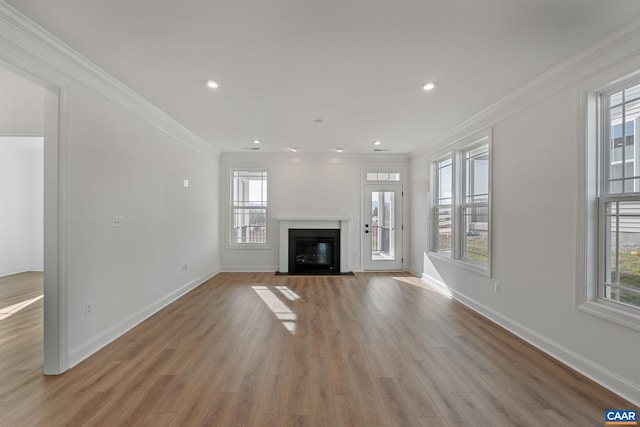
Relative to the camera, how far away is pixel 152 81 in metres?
2.85

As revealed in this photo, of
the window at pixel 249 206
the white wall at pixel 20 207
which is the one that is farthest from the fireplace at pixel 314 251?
the white wall at pixel 20 207

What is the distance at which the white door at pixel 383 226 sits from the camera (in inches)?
248

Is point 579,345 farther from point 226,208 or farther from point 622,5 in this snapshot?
point 226,208

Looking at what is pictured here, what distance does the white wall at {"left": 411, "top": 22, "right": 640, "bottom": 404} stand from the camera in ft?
6.92

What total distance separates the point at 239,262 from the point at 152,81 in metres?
4.16

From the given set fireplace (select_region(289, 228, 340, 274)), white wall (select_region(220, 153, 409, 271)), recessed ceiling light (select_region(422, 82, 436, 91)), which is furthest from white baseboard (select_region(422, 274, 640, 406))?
white wall (select_region(220, 153, 409, 271))

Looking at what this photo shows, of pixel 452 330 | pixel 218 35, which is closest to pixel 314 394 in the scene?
pixel 452 330

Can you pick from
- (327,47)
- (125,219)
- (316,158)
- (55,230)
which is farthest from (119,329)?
(316,158)

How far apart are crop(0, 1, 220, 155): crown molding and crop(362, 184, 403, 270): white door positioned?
471cm

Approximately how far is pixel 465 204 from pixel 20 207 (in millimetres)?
8632

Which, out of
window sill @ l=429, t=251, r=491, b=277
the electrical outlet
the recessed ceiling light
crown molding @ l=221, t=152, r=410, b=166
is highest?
the recessed ceiling light

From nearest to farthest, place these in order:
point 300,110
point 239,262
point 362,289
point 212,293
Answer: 1. point 300,110
2. point 212,293
3. point 362,289
4. point 239,262

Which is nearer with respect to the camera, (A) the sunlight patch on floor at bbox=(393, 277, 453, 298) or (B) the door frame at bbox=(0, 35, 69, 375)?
(B) the door frame at bbox=(0, 35, 69, 375)

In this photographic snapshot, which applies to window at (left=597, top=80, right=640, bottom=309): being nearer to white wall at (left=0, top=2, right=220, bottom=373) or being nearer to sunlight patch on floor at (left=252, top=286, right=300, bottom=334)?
sunlight patch on floor at (left=252, top=286, right=300, bottom=334)
